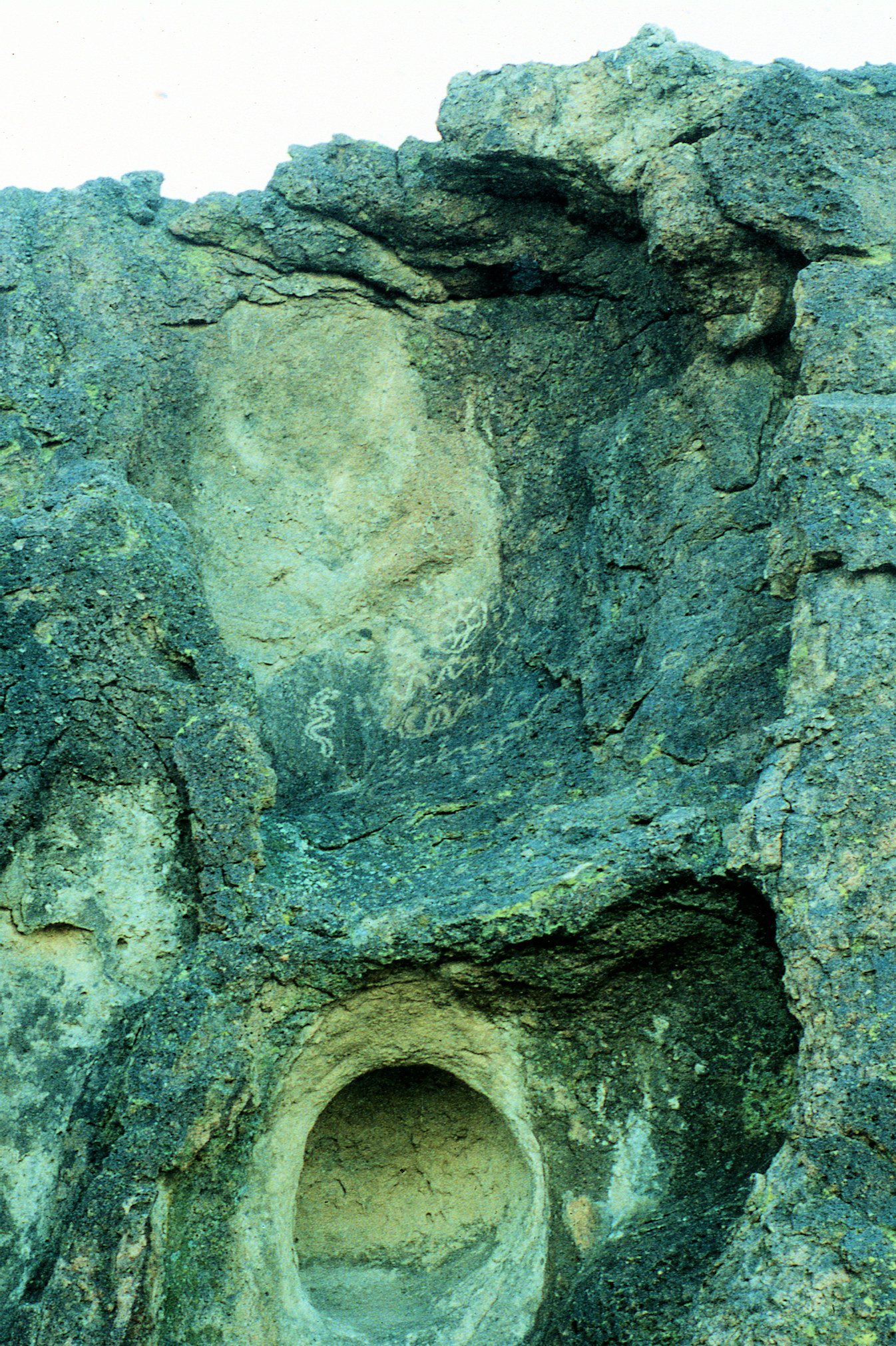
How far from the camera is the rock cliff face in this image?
15.7ft

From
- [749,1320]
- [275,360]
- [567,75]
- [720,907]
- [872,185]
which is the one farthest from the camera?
[275,360]

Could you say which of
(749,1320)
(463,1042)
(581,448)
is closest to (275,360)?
(581,448)

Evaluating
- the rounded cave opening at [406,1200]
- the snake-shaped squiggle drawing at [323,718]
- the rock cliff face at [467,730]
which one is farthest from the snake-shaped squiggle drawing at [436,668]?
the rounded cave opening at [406,1200]

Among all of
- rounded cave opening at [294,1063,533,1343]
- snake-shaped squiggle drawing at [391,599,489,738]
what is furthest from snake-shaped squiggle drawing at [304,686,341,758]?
rounded cave opening at [294,1063,533,1343]

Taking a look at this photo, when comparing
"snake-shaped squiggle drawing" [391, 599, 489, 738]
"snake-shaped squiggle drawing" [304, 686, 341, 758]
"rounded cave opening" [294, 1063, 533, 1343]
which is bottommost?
"rounded cave opening" [294, 1063, 533, 1343]

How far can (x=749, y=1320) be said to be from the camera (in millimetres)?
4211

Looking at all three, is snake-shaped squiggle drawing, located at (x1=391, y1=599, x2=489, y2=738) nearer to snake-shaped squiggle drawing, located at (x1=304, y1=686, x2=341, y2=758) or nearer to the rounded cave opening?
snake-shaped squiggle drawing, located at (x1=304, y1=686, x2=341, y2=758)

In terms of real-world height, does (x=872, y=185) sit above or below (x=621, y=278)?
above

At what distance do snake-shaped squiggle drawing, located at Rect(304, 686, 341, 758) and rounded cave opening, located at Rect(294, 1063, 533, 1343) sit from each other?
1.41 metres

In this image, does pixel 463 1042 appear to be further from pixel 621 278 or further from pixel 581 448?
pixel 621 278

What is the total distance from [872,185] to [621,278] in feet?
4.10

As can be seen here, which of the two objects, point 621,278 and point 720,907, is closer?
point 720,907

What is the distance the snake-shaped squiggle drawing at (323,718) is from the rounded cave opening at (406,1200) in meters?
1.41

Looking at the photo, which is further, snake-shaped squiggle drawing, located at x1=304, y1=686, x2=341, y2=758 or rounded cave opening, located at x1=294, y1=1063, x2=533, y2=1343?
snake-shaped squiggle drawing, located at x1=304, y1=686, x2=341, y2=758
